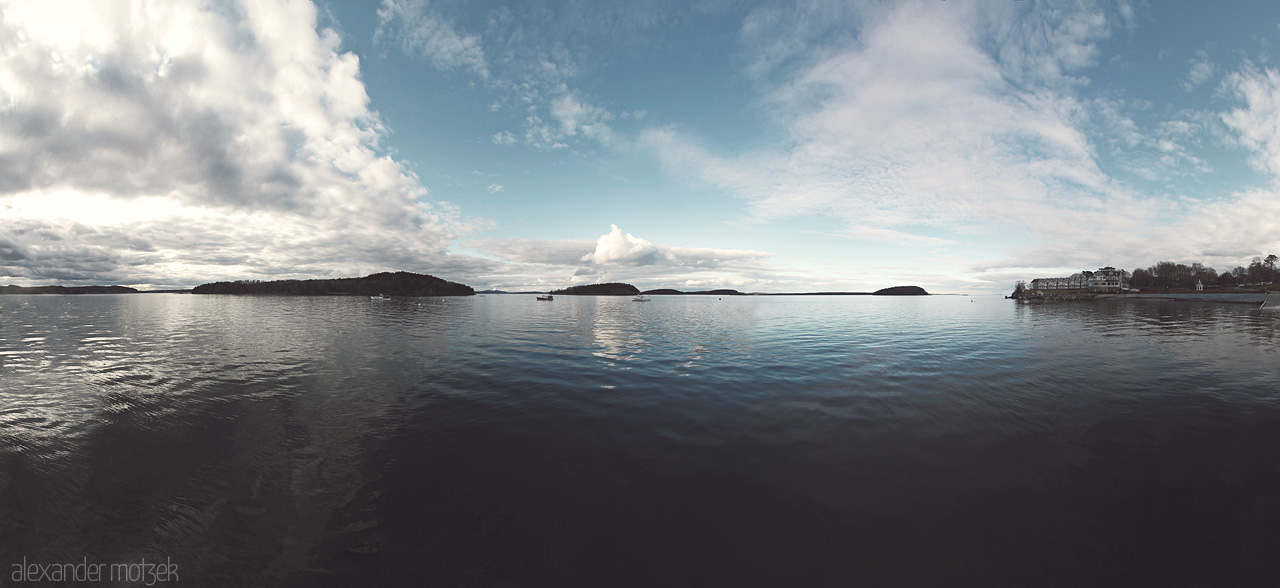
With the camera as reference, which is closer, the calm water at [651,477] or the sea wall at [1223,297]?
the calm water at [651,477]

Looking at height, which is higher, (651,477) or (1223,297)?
(1223,297)

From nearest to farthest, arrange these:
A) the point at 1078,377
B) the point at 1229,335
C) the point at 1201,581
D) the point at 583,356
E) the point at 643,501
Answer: the point at 1201,581 < the point at 643,501 < the point at 1078,377 < the point at 583,356 < the point at 1229,335

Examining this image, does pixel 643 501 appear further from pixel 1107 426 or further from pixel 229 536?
pixel 1107 426

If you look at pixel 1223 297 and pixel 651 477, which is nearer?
pixel 651 477

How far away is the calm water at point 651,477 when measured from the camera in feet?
22.5

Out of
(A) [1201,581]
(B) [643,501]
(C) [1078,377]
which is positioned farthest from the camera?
(C) [1078,377]

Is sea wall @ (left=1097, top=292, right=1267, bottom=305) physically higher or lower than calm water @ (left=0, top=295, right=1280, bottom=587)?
higher

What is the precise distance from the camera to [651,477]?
9.59 m

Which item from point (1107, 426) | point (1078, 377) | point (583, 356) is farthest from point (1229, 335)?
point (583, 356)

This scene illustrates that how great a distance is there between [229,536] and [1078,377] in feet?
103

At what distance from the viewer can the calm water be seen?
6.85 metres

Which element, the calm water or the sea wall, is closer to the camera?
the calm water

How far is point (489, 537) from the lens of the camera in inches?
289

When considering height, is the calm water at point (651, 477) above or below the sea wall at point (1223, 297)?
below
